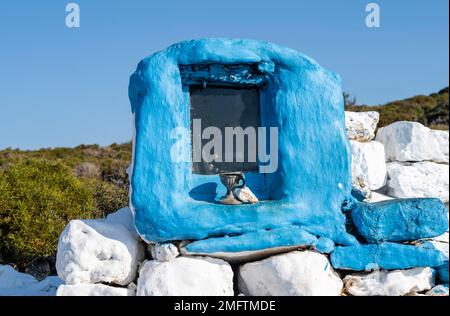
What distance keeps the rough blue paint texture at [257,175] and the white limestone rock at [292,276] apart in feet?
0.63

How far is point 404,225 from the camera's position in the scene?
460cm

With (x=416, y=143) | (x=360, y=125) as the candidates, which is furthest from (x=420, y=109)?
(x=360, y=125)

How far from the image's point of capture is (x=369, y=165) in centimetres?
560

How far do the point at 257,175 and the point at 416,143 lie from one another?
2.03m

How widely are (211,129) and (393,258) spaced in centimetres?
181

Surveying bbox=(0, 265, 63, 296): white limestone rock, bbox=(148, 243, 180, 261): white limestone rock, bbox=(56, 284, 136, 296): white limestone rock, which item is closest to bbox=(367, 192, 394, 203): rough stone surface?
bbox=(148, 243, 180, 261): white limestone rock

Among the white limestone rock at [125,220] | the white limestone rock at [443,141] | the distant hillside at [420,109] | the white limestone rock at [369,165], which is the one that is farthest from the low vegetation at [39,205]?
the distant hillside at [420,109]

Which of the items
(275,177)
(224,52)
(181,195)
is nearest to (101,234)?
(181,195)

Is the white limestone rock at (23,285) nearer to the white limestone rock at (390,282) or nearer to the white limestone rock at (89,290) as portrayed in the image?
the white limestone rock at (89,290)

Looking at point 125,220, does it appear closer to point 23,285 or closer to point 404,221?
point 23,285

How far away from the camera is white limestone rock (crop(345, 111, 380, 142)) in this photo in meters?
5.78

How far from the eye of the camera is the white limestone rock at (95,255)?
439cm

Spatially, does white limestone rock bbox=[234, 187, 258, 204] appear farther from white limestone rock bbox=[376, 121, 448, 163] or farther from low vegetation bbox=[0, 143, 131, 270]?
low vegetation bbox=[0, 143, 131, 270]
